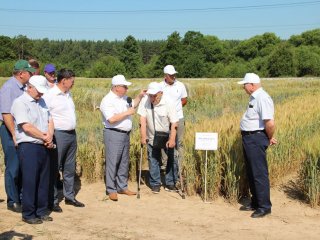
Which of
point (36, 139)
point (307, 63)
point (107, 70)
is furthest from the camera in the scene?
point (107, 70)

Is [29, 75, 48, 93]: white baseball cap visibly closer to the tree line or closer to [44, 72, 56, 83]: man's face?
[44, 72, 56, 83]: man's face

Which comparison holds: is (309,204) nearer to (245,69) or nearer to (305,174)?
(305,174)

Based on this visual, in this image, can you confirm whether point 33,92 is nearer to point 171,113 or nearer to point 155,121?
point 155,121

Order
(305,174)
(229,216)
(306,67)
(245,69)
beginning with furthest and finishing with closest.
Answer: (245,69) → (306,67) → (305,174) → (229,216)

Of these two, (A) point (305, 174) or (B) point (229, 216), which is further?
(A) point (305, 174)

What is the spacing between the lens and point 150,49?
12812 centimetres

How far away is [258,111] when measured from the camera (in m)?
5.90

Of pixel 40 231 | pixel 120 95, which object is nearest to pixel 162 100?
pixel 120 95

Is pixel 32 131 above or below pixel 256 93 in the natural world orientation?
below

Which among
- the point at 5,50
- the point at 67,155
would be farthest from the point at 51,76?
the point at 5,50

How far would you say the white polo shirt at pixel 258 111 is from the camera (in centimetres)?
580

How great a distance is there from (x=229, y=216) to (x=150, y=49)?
123542 millimetres

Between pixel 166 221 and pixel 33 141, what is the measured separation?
6.25 ft

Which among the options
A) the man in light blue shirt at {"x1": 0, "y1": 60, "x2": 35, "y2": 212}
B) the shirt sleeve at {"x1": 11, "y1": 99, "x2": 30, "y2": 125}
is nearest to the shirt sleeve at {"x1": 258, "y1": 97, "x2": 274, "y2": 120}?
the shirt sleeve at {"x1": 11, "y1": 99, "x2": 30, "y2": 125}
